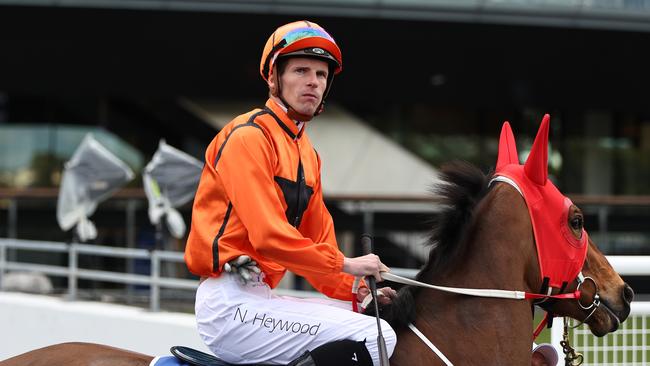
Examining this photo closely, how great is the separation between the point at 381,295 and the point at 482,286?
0.41 metres

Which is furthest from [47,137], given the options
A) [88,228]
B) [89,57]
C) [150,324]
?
[150,324]

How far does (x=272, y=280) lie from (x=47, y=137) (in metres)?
18.3

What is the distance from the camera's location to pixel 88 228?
1104cm

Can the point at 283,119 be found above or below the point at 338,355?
above

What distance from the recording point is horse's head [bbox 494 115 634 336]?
10.5ft

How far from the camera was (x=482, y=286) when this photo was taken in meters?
3.23

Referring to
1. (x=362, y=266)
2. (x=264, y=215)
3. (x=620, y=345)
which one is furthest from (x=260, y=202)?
(x=620, y=345)

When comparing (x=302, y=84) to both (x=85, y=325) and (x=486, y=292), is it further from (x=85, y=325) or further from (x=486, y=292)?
(x=85, y=325)

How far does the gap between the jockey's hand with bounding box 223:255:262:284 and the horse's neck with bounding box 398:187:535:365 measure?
23.6 inches

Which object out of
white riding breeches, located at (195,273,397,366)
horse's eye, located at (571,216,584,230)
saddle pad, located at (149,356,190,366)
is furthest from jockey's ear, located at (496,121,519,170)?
saddle pad, located at (149,356,190,366)

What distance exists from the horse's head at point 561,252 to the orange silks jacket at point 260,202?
2.33ft

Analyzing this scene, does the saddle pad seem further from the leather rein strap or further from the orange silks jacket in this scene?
the leather rein strap

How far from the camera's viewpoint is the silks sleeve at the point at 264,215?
300 cm

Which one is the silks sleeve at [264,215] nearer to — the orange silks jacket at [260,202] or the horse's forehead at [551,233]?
the orange silks jacket at [260,202]
